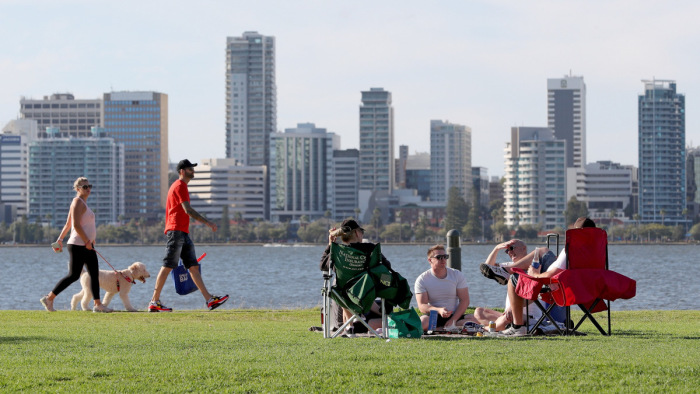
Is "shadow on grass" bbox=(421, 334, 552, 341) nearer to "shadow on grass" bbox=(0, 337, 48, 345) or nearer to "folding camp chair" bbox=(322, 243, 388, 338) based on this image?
"folding camp chair" bbox=(322, 243, 388, 338)

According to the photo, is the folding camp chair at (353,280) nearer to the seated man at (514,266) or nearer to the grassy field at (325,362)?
the grassy field at (325,362)

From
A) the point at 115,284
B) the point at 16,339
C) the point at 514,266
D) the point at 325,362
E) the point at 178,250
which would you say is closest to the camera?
the point at 325,362

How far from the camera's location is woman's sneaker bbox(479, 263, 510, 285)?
10.8 meters

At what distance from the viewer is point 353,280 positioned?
32.8 ft

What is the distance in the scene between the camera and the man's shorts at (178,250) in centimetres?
1458

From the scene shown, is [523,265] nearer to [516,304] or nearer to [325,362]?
[516,304]

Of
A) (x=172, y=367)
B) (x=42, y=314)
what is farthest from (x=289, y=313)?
(x=172, y=367)

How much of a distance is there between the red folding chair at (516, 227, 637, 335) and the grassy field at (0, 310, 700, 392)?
43cm

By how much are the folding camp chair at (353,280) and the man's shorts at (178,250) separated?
4909 millimetres

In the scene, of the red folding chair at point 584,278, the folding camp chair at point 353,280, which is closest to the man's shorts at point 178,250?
the folding camp chair at point 353,280

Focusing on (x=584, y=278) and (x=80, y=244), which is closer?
(x=584, y=278)

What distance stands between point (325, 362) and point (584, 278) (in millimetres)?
3256

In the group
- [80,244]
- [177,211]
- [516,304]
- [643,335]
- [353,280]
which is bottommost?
[643,335]

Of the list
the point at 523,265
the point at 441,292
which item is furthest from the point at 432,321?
the point at 523,265
